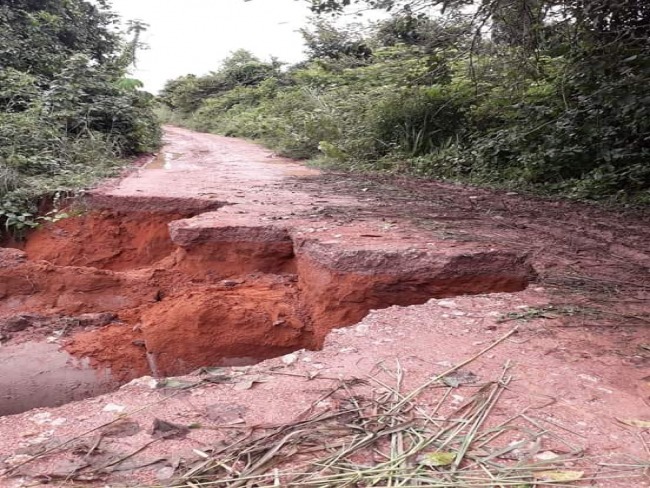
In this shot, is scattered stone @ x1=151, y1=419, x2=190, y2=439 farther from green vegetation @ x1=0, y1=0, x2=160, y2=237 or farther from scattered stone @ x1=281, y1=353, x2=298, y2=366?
green vegetation @ x1=0, y1=0, x2=160, y2=237

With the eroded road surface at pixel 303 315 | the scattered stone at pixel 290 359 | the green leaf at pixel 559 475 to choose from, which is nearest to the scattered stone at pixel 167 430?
the eroded road surface at pixel 303 315

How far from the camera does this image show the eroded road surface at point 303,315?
195 cm

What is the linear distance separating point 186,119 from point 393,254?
21.6 meters

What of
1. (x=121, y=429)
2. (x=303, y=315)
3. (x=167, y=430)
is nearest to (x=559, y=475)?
(x=167, y=430)

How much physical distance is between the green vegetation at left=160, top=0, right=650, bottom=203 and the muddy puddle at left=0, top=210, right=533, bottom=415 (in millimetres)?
2443

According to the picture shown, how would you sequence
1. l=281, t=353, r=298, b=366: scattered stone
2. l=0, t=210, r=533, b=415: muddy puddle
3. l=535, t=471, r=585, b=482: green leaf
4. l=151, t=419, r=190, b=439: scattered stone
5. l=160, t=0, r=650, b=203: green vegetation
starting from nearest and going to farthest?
l=535, t=471, r=585, b=482: green leaf, l=151, t=419, r=190, b=439: scattered stone, l=281, t=353, r=298, b=366: scattered stone, l=0, t=210, r=533, b=415: muddy puddle, l=160, t=0, r=650, b=203: green vegetation

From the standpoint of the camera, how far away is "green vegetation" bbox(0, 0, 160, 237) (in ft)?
20.5

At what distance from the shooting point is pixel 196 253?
186 inches

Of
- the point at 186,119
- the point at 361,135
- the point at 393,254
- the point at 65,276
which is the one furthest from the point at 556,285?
the point at 186,119

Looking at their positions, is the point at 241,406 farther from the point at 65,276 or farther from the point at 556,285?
the point at 65,276

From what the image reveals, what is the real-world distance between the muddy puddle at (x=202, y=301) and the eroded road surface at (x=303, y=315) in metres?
0.01

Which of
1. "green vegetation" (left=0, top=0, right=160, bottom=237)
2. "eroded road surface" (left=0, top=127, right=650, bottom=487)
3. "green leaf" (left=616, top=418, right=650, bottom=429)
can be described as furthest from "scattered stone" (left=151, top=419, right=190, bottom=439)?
"green vegetation" (left=0, top=0, right=160, bottom=237)

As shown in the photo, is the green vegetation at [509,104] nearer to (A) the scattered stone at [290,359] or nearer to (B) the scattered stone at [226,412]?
(A) the scattered stone at [290,359]

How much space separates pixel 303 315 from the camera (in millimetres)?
3932
